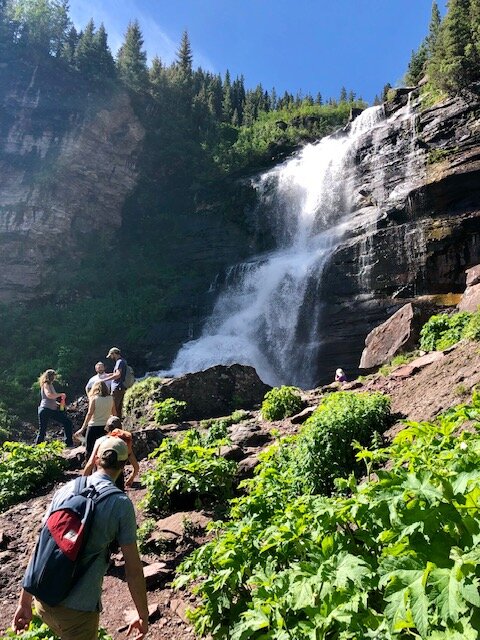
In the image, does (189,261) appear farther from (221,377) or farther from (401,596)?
(401,596)

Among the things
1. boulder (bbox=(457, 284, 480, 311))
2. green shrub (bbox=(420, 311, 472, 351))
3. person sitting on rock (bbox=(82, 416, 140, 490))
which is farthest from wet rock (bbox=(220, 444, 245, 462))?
boulder (bbox=(457, 284, 480, 311))

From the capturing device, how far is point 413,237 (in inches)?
829

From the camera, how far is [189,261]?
32562 mm

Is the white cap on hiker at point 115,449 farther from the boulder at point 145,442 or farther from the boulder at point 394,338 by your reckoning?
the boulder at point 394,338

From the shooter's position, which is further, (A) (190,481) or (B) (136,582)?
(A) (190,481)

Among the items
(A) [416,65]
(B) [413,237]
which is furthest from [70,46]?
(B) [413,237]

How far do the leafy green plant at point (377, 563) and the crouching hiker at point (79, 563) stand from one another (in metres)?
0.72

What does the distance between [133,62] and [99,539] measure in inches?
1803

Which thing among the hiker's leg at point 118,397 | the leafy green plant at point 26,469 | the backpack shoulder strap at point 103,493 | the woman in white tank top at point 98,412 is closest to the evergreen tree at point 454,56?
the hiker's leg at point 118,397

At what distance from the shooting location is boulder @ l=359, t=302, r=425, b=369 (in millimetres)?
11609

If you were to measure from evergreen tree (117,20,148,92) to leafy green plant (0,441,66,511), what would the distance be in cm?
3771

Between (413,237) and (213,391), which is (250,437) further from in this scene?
(413,237)

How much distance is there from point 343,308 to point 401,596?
20559 mm

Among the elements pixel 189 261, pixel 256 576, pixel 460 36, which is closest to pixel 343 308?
pixel 189 261
